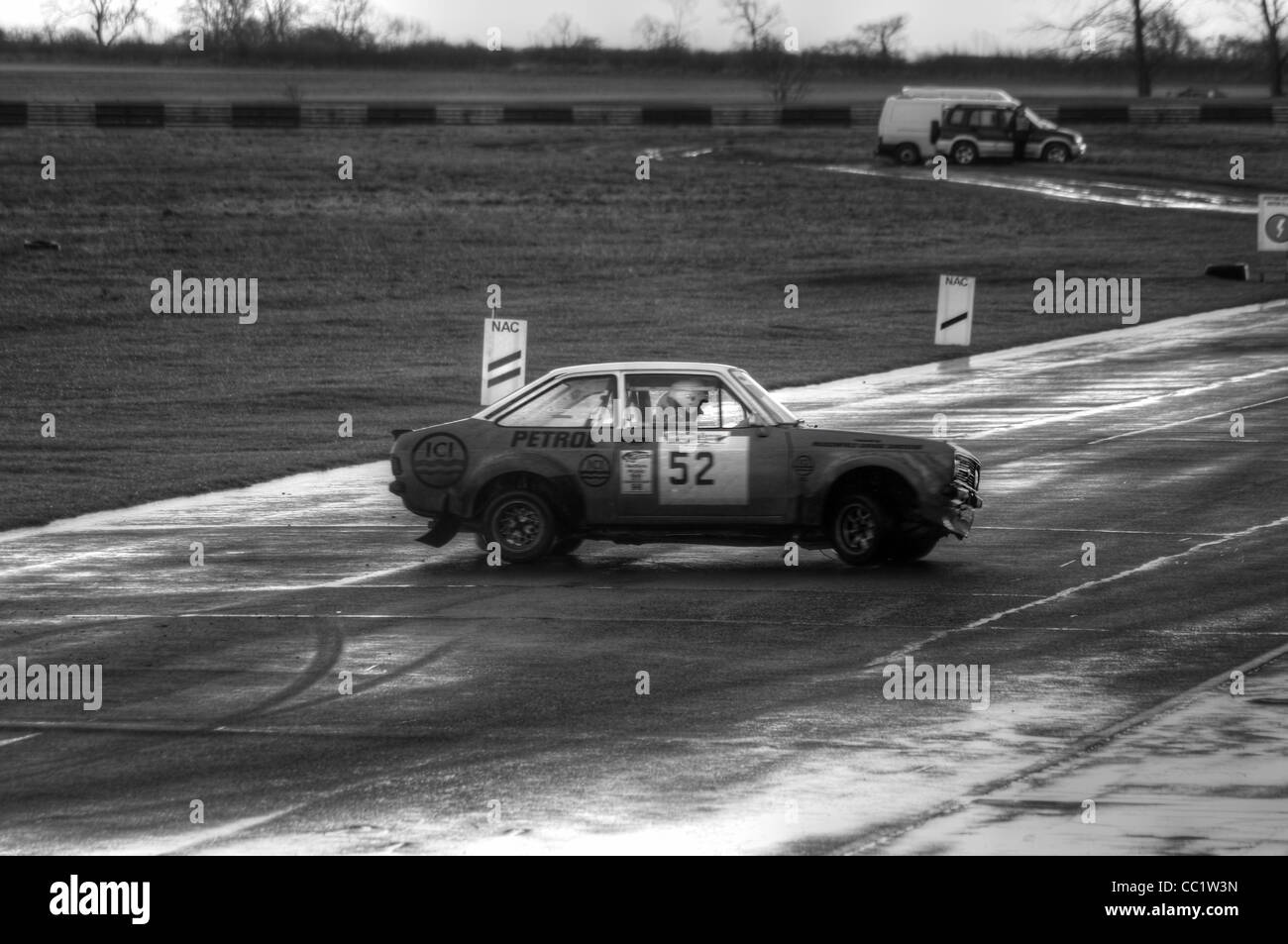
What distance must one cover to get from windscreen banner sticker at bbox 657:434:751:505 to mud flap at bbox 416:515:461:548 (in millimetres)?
1673

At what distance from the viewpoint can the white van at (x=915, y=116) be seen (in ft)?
205

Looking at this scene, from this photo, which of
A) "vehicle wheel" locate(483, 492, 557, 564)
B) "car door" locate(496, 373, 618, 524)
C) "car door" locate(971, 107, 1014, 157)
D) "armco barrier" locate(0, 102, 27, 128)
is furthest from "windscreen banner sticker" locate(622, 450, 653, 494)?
"armco barrier" locate(0, 102, 27, 128)

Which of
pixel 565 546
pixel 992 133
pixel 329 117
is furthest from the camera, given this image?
pixel 329 117

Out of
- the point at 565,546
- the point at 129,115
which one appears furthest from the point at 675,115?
the point at 565,546

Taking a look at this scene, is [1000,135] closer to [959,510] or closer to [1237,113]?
[1237,113]

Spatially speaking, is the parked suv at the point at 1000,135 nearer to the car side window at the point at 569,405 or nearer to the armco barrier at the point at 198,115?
the armco barrier at the point at 198,115

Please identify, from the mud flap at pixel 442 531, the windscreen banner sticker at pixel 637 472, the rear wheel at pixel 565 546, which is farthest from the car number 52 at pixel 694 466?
the mud flap at pixel 442 531

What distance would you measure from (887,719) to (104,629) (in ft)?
18.1

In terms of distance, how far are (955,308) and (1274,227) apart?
46.0 ft

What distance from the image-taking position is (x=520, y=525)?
14.9m

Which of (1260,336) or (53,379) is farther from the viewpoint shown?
(1260,336)

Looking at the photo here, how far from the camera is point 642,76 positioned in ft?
322
